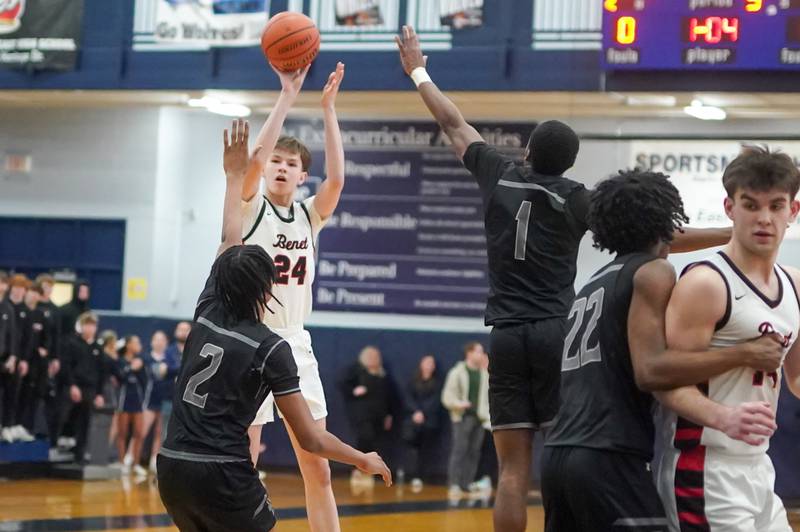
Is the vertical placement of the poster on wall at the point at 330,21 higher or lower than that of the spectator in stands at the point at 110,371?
higher

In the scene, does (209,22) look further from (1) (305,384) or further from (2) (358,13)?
(1) (305,384)

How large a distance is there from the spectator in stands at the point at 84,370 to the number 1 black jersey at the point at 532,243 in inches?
358

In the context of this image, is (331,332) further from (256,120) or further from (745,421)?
(745,421)

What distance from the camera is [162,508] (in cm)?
1041

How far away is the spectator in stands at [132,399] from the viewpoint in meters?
13.8

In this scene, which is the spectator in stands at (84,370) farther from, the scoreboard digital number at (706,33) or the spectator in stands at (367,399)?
the scoreboard digital number at (706,33)

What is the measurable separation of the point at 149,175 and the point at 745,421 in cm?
1403

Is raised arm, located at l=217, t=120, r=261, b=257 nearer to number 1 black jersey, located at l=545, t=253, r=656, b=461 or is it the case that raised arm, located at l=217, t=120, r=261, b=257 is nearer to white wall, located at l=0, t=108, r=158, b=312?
number 1 black jersey, located at l=545, t=253, r=656, b=461

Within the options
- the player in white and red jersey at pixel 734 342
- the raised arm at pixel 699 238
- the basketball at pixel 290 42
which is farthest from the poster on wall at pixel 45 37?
the player in white and red jersey at pixel 734 342

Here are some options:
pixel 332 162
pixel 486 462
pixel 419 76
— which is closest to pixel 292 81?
pixel 332 162

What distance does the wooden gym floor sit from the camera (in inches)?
362

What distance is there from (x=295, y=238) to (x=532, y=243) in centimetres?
148

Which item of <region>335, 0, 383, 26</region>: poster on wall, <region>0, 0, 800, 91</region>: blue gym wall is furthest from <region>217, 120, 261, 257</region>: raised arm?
<region>335, 0, 383, 26</region>: poster on wall

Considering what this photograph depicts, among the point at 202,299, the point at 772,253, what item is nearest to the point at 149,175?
the point at 202,299
